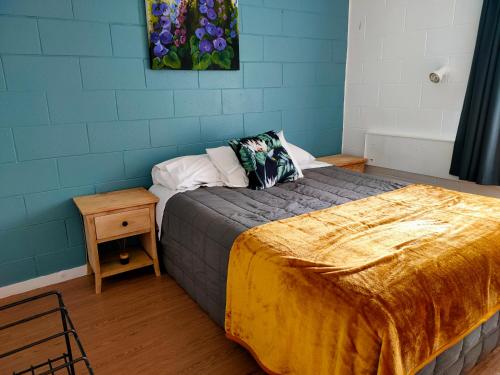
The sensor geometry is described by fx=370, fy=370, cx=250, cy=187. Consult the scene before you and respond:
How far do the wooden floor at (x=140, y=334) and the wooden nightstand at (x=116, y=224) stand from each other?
0.46 ft

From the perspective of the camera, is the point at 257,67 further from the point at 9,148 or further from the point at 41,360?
the point at 41,360

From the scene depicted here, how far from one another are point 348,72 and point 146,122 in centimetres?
219

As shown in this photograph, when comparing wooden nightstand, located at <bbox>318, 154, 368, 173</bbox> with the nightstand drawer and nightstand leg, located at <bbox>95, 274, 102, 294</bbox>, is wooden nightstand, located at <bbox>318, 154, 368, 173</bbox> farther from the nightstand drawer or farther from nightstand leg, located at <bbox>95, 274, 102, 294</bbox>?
nightstand leg, located at <bbox>95, 274, 102, 294</bbox>

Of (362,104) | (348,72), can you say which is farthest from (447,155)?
(348,72)

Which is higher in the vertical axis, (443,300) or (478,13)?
(478,13)

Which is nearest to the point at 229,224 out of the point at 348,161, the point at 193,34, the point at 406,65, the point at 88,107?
the point at 88,107

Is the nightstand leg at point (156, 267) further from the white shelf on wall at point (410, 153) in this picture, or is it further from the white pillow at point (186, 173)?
the white shelf on wall at point (410, 153)

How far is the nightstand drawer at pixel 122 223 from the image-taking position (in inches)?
90.9

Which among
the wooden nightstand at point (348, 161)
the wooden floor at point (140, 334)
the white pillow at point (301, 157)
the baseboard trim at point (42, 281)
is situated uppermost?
the white pillow at point (301, 157)

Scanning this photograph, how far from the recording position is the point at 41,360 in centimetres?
185

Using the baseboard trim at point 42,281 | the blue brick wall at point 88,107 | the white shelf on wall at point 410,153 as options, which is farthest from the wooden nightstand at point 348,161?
the baseboard trim at point 42,281

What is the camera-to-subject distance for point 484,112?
2762 mm

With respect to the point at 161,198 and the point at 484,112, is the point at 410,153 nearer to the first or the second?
the point at 484,112

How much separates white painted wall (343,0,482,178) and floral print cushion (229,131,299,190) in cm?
131
